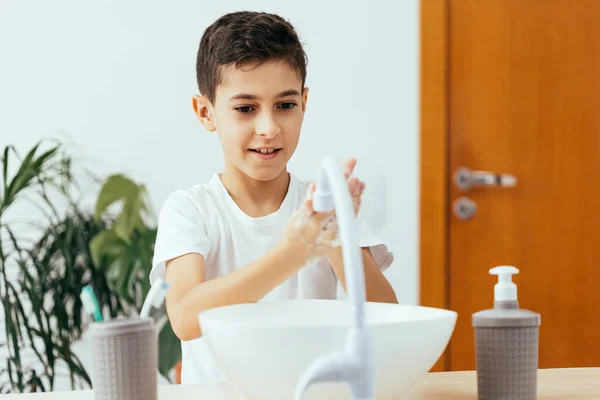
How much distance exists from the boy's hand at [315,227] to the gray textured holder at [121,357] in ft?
0.68

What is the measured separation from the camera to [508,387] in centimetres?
86

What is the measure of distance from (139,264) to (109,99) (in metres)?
0.54

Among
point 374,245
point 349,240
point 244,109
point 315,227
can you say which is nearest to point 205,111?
point 244,109

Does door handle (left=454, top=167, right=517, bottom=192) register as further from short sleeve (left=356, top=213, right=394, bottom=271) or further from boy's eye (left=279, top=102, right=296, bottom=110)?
boy's eye (left=279, top=102, right=296, bottom=110)

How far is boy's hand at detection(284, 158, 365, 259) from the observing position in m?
0.90

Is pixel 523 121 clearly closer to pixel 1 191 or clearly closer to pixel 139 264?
pixel 139 264

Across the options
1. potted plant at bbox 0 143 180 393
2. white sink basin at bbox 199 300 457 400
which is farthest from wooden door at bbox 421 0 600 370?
white sink basin at bbox 199 300 457 400

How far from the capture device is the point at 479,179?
2475 millimetres

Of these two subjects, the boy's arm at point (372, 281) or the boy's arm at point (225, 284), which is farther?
the boy's arm at point (372, 281)

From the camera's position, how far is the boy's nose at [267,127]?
1.19m

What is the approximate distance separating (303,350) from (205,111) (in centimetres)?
69

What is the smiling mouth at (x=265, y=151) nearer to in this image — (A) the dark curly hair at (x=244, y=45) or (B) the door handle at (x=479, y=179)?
(A) the dark curly hair at (x=244, y=45)

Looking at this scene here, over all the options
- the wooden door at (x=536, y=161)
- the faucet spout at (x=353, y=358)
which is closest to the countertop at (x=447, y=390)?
the faucet spout at (x=353, y=358)

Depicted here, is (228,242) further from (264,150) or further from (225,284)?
(225,284)
